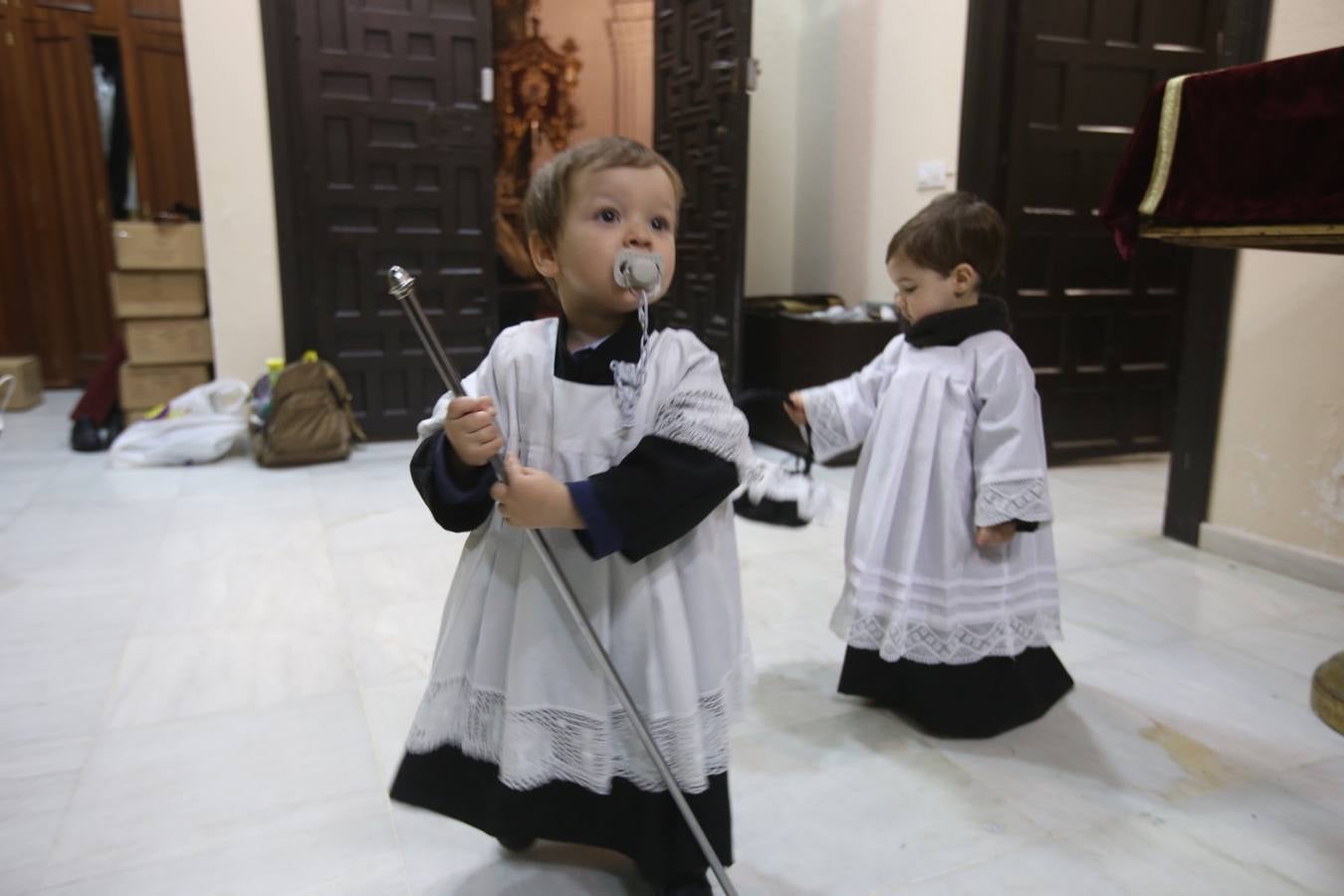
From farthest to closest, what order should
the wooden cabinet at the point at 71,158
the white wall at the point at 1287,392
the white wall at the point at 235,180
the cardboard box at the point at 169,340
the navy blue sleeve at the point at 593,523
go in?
1. the wooden cabinet at the point at 71,158
2. the cardboard box at the point at 169,340
3. the white wall at the point at 235,180
4. the white wall at the point at 1287,392
5. the navy blue sleeve at the point at 593,523

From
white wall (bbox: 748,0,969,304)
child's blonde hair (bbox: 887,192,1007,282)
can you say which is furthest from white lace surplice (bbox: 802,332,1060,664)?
white wall (bbox: 748,0,969,304)

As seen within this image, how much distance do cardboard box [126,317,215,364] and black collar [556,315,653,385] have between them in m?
3.55

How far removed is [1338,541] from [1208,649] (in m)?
0.67

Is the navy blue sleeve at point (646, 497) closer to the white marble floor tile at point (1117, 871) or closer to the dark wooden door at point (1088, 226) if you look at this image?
the white marble floor tile at point (1117, 871)

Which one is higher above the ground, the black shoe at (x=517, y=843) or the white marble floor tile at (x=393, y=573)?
the black shoe at (x=517, y=843)

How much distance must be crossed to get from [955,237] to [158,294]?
359 cm

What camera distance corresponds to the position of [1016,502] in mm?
1448

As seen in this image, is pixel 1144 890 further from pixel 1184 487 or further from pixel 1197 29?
pixel 1197 29

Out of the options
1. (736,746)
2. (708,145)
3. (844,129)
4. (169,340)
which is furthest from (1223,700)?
(169,340)

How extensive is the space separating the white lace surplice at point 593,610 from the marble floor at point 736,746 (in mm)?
298

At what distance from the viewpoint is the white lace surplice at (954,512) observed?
147 centimetres

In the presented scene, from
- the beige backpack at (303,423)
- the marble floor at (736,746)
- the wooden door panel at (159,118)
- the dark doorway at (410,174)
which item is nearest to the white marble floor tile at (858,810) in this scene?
the marble floor at (736,746)

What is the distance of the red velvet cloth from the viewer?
4.48 ft

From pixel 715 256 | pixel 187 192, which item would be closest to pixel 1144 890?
pixel 715 256
